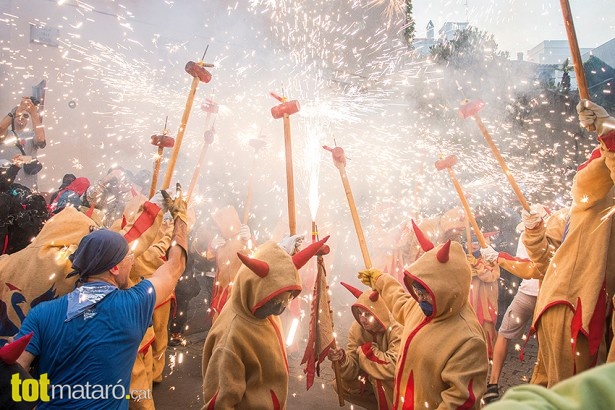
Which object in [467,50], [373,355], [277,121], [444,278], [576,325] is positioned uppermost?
[467,50]

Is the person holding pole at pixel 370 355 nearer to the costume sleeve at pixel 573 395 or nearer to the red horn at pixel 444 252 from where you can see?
the red horn at pixel 444 252

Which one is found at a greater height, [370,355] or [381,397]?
[370,355]

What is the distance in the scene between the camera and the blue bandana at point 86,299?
7.08 ft

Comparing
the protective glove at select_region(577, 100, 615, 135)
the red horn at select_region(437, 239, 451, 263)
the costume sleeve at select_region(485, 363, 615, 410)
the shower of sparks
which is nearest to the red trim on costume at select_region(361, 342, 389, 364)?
the red horn at select_region(437, 239, 451, 263)

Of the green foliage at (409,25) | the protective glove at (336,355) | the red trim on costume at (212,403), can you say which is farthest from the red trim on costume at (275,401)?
the green foliage at (409,25)

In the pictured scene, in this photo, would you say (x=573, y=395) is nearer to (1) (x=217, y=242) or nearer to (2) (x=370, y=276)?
(2) (x=370, y=276)

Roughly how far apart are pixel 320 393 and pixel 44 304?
3.80m

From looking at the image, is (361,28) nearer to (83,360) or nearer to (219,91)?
(219,91)

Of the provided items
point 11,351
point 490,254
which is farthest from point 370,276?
point 11,351

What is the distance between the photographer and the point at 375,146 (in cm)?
1122

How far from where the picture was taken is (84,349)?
6.94 feet

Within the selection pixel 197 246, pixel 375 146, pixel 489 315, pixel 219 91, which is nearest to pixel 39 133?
pixel 197 246

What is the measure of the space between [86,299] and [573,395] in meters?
2.30

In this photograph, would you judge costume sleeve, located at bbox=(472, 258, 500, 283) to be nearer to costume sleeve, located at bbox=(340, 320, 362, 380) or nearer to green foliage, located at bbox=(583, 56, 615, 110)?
costume sleeve, located at bbox=(340, 320, 362, 380)
